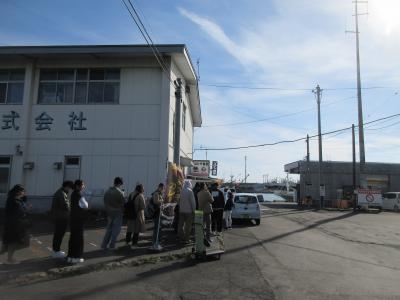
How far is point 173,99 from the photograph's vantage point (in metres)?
23.4

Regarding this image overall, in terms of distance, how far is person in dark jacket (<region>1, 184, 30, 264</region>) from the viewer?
9.88m

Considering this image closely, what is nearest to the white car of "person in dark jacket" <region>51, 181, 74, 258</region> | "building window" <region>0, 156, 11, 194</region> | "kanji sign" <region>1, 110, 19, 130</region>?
"building window" <region>0, 156, 11, 194</region>

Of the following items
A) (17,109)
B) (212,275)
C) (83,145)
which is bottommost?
(212,275)

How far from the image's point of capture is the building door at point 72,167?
2211cm

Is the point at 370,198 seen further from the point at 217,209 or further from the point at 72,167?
the point at 72,167

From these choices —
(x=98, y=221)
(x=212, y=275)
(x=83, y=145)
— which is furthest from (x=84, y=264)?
(x=83, y=145)

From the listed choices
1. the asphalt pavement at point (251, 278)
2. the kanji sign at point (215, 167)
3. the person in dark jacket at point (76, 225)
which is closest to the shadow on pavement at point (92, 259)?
the person in dark jacket at point (76, 225)

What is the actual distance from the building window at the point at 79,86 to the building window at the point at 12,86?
3.33 ft

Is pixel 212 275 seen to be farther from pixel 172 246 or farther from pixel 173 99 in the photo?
pixel 173 99

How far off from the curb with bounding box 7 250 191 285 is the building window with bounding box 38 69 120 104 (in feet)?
41.9

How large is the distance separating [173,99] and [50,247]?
1231 centimetres

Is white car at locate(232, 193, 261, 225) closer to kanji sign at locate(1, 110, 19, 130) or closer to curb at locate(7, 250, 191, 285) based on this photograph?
curb at locate(7, 250, 191, 285)

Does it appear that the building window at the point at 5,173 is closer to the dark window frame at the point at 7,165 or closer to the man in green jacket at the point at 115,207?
the dark window frame at the point at 7,165

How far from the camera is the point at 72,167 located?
22234 millimetres
